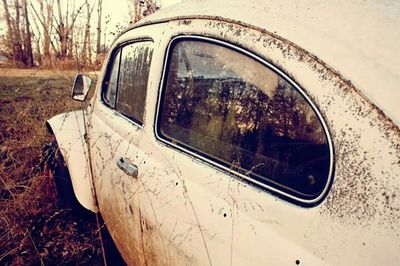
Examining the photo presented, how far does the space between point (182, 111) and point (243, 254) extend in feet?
2.71

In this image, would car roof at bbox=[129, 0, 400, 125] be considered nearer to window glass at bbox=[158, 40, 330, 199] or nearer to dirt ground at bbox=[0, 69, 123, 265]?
window glass at bbox=[158, 40, 330, 199]

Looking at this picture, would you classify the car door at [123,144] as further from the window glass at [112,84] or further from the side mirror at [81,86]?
the side mirror at [81,86]

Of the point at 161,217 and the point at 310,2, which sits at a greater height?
the point at 310,2

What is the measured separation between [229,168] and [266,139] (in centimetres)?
22

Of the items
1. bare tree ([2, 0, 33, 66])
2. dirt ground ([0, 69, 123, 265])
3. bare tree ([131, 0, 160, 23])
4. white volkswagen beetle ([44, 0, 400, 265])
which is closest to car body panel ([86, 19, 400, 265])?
white volkswagen beetle ([44, 0, 400, 265])

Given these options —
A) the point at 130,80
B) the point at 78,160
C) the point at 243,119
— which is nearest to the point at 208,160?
the point at 243,119

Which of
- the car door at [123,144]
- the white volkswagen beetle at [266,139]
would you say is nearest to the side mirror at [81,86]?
the car door at [123,144]

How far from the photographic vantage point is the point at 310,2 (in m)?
1.53

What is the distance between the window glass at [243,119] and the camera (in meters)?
1.32

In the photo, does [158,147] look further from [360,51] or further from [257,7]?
[360,51]

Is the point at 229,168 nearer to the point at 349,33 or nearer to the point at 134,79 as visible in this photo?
the point at 349,33

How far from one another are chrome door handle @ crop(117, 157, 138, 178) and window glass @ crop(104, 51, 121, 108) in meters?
0.79

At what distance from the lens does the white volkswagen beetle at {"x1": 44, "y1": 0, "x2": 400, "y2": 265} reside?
115 centimetres

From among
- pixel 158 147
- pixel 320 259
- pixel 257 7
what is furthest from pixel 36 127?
pixel 320 259
